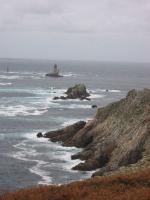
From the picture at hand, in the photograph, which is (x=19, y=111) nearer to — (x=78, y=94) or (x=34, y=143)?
(x=78, y=94)

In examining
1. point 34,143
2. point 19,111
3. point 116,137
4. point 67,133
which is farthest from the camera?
point 19,111

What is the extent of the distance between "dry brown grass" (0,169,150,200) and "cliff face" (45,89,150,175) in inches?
759

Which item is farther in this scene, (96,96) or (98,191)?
(96,96)

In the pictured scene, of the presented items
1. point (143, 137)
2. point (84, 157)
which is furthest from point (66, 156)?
point (143, 137)

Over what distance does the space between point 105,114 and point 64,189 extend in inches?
1797

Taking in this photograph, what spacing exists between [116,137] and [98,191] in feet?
121

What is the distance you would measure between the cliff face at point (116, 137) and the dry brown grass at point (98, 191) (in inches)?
759

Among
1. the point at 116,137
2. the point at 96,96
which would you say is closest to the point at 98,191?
the point at 116,137

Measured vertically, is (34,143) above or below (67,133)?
below

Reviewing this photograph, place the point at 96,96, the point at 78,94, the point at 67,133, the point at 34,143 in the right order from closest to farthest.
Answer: the point at 34,143 → the point at 67,133 → the point at 78,94 → the point at 96,96

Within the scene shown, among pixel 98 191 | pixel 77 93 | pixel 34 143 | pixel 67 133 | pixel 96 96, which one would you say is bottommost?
pixel 34 143

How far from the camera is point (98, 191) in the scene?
874 inches

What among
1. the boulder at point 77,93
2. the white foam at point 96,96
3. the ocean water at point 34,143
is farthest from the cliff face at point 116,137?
the white foam at point 96,96

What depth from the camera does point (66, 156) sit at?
2345 inches
